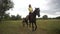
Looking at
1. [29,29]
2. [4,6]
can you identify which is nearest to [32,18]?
[29,29]

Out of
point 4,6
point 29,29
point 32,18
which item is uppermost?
point 4,6

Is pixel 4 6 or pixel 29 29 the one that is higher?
pixel 4 6

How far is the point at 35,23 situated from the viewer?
271 cm

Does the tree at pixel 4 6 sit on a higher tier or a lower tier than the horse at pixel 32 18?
higher

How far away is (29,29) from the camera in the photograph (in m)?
2.73

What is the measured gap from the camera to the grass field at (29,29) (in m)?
2.68

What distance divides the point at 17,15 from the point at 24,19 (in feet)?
0.60

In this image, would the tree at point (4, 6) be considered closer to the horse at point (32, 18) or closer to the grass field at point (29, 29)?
the grass field at point (29, 29)

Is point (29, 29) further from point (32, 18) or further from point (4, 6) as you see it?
point (4, 6)

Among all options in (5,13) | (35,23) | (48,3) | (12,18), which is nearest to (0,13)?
(5,13)

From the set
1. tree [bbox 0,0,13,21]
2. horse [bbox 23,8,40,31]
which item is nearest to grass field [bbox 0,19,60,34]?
horse [bbox 23,8,40,31]

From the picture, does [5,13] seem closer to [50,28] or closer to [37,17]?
[37,17]

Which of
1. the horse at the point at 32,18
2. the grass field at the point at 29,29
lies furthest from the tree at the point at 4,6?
the horse at the point at 32,18

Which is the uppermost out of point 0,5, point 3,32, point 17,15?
point 0,5
